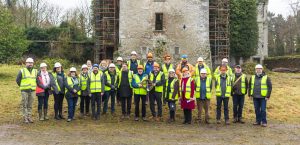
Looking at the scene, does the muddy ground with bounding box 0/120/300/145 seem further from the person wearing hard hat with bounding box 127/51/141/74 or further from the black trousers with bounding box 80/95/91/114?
the person wearing hard hat with bounding box 127/51/141/74

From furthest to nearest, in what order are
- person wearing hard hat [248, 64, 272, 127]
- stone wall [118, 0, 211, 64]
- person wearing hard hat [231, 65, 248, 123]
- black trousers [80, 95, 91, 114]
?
1. stone wall [118, 0, 211, 64]
2. black trousers [80, 95, 91, 114]
3. person wearing hard hat [231, 65, 248, 123]
4. person wearing hard hat [248, 64, 272, 127]

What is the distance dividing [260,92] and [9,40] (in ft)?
60.4

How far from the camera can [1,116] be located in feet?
48.3

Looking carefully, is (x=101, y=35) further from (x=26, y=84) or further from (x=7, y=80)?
(x=26, y=84)

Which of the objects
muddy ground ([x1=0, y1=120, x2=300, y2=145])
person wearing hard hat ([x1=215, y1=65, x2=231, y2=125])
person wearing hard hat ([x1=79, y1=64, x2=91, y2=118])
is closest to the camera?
muddy ground ([x1=0, y1=120, x2=300, y2=145])

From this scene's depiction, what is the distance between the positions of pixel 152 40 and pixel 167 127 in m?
18.6

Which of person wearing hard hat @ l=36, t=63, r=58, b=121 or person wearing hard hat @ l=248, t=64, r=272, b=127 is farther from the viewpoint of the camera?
person wearing hard hat @ l=36, t=63, r=58, b=121

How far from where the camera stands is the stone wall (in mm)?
30844

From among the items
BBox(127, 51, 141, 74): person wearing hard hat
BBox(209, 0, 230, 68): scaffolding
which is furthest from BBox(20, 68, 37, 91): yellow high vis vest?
BBox(209, 0, 230, 68): scaffolding

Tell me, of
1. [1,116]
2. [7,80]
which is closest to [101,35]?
[7,80]

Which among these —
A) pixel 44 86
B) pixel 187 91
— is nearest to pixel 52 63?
pixel 44 86

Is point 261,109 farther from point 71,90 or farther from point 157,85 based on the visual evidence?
point 71,90

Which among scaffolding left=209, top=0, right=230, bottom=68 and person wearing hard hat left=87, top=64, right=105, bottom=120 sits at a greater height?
scaffolding left=209, top=0, right=230, bottom=68

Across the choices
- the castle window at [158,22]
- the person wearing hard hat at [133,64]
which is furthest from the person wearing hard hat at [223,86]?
the castle window at [158,22]
